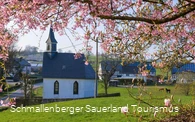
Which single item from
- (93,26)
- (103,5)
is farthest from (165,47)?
(103,5)

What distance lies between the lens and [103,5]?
384 centimetres

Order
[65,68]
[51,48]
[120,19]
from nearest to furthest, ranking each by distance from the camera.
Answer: [120,19] → [65,68] → [51,48]

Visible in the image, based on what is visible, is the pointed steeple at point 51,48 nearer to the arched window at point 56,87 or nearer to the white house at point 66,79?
the white house at point 66,79

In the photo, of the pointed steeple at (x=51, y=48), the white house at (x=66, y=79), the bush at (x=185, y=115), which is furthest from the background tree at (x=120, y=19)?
the pointed steeple at (x=51, y=48)

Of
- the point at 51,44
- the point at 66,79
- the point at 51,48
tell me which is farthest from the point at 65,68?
the point at 51,44

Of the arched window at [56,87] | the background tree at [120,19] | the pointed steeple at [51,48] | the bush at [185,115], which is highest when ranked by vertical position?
the pointed steeple at [51,48]

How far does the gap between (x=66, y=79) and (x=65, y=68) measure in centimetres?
147

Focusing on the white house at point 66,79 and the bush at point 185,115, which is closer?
the bush at point 185,115

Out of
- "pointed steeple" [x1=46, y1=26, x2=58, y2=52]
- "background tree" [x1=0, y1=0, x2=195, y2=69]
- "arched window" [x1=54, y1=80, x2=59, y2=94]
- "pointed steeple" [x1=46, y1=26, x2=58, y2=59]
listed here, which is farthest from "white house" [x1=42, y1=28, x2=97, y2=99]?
"background tree" [x1=0, y1=0, x2=195, y2=69]

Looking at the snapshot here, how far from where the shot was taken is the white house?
35344 mm

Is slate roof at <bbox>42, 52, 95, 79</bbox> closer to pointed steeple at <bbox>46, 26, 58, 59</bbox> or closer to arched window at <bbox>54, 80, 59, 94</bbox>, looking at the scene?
pointed steeple at <bbox>46, 26, 58, 59</bbox>

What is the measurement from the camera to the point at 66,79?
35812mm

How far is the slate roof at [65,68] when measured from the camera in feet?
117

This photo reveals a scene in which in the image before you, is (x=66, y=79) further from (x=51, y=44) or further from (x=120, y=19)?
(x=120, y=19)
